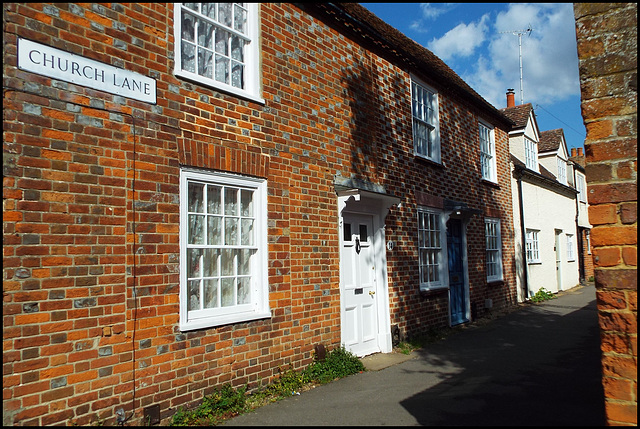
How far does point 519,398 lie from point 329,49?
228 inches

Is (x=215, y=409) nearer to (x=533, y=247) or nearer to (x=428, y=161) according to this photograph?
(x=428, y=161)

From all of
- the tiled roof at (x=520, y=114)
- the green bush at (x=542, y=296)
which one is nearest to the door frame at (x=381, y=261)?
the green bush at (x=542, y=296)

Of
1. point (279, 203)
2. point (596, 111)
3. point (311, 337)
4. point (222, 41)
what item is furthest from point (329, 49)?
point (596, 111)

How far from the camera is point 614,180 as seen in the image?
3.13 metres

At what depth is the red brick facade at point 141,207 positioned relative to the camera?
4363mm

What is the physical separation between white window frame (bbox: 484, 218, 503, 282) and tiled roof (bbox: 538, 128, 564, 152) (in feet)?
38.8

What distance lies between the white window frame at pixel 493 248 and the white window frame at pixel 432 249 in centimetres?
299

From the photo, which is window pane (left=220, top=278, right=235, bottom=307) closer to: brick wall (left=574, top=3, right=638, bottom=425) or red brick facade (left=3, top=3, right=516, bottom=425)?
red brick facade (left=3, top=3, right=516, bottom=425)

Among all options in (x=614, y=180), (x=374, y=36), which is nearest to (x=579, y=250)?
(x=374, y=36)

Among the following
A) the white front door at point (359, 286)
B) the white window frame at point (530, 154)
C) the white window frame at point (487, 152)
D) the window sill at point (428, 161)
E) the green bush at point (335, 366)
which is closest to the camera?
the green bush at point (335, 366)

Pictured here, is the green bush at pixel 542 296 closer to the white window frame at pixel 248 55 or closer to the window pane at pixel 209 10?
the white window frame at pixel 248 55

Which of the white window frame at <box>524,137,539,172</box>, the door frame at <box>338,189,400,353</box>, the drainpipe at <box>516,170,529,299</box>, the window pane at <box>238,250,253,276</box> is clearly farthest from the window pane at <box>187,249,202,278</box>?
the white window frame at <box>524,137,539,172</box>

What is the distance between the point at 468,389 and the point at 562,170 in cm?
2097

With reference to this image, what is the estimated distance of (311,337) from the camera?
23.5 feet
